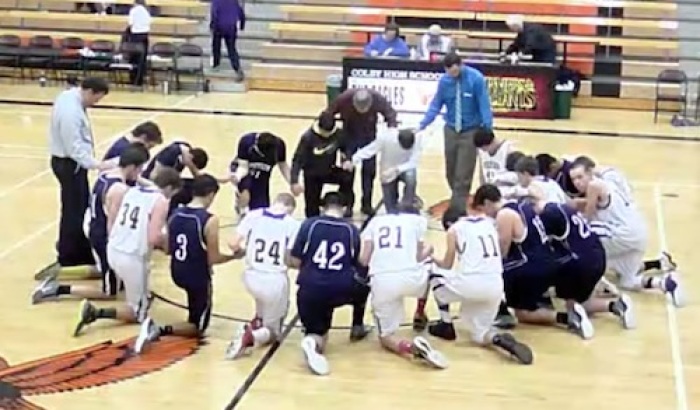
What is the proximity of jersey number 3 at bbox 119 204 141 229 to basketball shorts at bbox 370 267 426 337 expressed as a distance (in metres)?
1.82

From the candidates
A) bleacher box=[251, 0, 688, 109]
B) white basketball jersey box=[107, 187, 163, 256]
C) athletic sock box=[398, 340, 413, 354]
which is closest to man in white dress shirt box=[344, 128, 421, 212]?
athletic sock box=[398, 340, 413, 354]

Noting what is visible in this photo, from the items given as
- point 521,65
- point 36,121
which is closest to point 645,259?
point 521,65

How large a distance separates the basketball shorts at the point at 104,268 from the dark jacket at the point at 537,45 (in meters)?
11.4

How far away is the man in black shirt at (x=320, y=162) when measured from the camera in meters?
12.2

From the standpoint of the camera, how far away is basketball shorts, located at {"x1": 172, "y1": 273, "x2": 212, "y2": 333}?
31.0 feet

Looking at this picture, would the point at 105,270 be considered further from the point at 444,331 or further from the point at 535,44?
the point at 535,44

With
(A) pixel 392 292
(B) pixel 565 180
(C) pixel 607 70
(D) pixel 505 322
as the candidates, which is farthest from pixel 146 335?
(C) pixel 607 70

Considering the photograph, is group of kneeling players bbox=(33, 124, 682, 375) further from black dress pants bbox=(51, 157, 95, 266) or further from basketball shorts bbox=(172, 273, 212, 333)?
black dress pants bbox=(51, 157, 95, 266)

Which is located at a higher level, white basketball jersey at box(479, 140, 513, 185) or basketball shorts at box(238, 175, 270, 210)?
white basketball jersey at box(479, 140, 513, 185)

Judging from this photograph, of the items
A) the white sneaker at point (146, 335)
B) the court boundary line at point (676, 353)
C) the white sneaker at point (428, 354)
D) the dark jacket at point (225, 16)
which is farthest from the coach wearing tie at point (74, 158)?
the dark jacket at point (225, 16)

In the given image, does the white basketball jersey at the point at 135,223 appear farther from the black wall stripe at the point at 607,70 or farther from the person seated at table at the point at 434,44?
the black wall stripe at the point at 607,70

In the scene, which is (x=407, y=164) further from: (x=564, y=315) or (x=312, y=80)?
(x=312, y=80)

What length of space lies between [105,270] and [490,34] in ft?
44.4

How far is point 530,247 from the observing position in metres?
9.98
